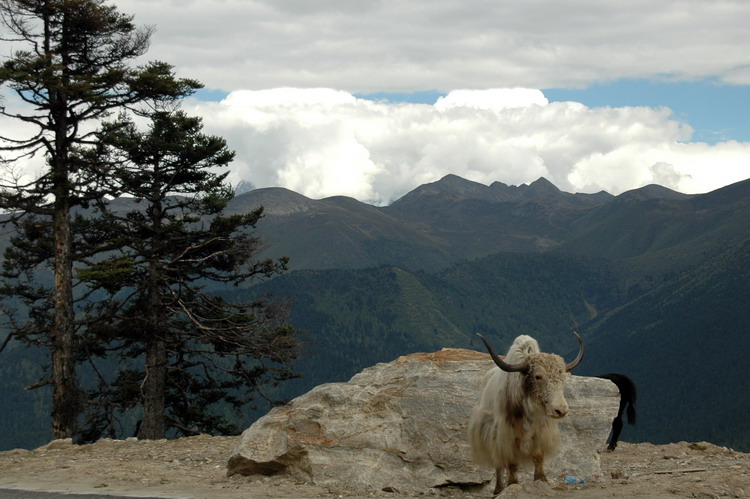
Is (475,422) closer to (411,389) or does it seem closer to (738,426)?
(411,389)

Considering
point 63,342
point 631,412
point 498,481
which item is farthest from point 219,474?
Result: point 631,412

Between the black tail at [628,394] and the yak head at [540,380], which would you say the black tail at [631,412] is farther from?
the yak head at [540,380]

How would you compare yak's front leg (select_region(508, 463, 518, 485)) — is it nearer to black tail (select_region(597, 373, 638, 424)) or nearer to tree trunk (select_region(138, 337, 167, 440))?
black tail (select_region(597, 373, 638, 424))

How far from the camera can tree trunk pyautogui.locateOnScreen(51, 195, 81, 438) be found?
23562mm

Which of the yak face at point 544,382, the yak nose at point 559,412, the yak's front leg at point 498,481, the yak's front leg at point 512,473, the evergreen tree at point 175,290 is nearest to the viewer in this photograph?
the yak nose at point 559,412

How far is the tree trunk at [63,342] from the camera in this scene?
2356 cm

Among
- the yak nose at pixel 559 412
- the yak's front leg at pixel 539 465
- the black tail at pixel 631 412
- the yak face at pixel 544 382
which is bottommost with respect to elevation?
the black tail at pixel 631 412

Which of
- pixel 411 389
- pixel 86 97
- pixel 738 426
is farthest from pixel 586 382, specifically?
pixel 738 426

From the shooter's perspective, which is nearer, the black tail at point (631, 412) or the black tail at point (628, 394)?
the black tail at point (631, 412)

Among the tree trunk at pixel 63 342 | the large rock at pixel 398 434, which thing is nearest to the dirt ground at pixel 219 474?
the large rock at pixel 398 434

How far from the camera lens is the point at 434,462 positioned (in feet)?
45.1

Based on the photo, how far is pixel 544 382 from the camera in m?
11.6

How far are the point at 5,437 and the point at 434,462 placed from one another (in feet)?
663

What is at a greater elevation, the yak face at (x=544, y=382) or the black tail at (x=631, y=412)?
the yak face at (x=544, y=382)
